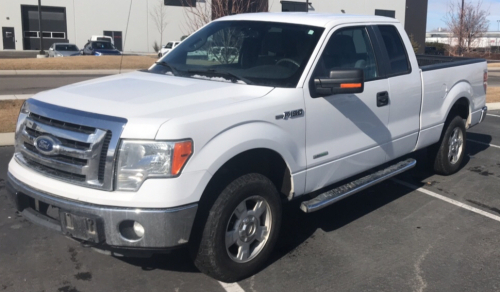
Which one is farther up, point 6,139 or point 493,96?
point 493,96

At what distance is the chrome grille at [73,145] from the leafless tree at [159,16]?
49.9m

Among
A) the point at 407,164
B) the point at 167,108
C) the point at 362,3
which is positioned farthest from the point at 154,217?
the point at 362,3

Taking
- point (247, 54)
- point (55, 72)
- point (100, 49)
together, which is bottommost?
point (55, 72)

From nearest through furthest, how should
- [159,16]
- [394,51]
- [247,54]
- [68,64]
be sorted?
[247,54] → [394,51] → [68,64] → [159,16]

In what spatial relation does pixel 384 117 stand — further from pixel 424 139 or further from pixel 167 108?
pixel 167 108

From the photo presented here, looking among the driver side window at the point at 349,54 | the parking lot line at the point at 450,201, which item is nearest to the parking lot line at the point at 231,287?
the driver side window at the point at 349,54

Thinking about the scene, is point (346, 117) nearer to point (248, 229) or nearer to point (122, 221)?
point (248, 229)

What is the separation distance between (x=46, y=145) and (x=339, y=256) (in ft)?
8.47

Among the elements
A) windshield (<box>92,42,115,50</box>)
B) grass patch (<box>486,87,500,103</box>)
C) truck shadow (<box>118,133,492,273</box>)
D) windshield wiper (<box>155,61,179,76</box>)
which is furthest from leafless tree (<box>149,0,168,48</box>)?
windshield wiper (<box>155,61,179,76</box>)

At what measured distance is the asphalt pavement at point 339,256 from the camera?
13.7 ft

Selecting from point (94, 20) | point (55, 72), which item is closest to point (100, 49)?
point (55, 72)

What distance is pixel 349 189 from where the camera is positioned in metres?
5.05

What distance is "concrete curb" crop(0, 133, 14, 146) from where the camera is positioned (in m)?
8.74

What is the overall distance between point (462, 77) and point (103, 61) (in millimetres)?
25892
